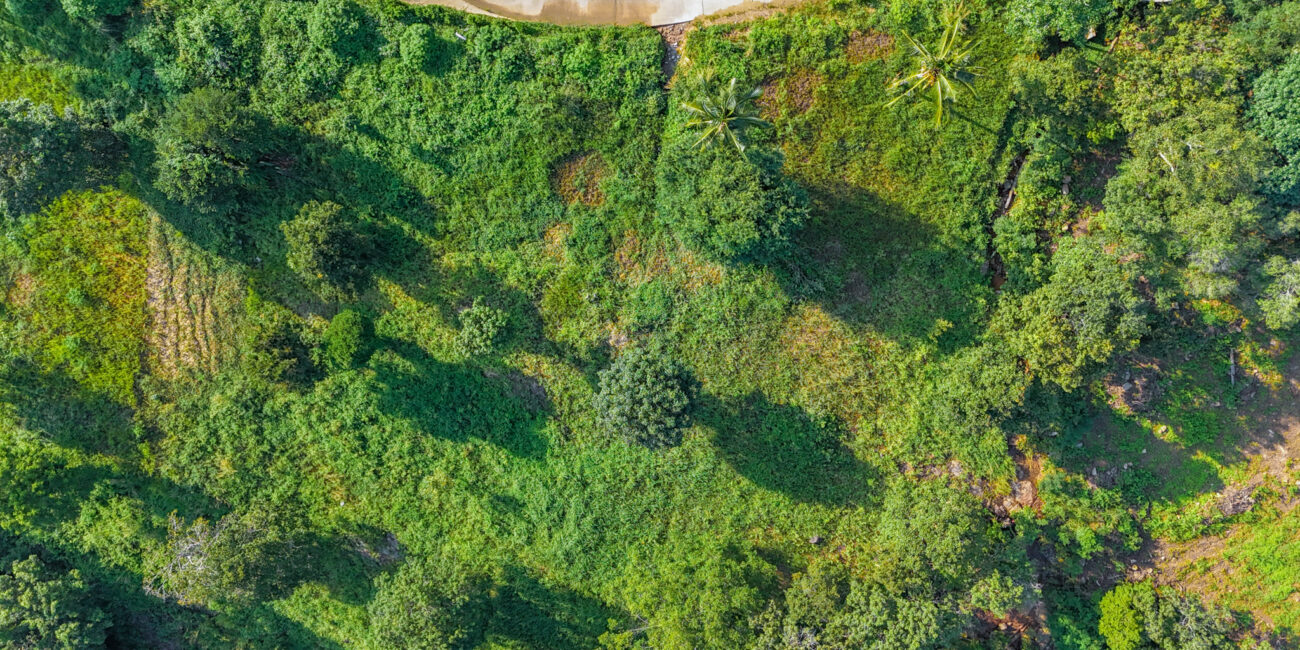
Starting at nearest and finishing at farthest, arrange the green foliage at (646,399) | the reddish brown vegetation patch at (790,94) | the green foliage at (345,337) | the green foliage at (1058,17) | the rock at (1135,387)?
1. the green foliage at (1058,17)
2. the green foliage at (646,399)
3. the reddish brown vegetation patch at (790,94)
4. the rock at (1135,387)
5. the green foliage at (345,337)

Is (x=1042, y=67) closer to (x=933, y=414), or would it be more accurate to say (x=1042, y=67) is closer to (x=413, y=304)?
(x=933, y=414)

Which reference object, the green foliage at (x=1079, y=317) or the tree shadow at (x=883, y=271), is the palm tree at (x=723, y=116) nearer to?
the tree shadow at (x=883, y=271)

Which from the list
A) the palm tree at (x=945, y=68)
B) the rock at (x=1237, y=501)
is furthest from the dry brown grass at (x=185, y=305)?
the rock at (x=1237, y=501)

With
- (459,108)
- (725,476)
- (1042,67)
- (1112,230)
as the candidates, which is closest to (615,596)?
(725,476)

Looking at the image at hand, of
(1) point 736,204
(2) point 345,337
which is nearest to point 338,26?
(2) point 345,337

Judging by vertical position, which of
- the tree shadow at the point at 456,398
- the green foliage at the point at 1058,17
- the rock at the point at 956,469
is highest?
the green foliage at the point at 1058,17

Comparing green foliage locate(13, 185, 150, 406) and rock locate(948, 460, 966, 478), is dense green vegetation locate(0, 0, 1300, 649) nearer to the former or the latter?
green foliage locate(13, 185, 150, 406)

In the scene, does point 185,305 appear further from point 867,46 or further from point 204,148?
point 867,46
